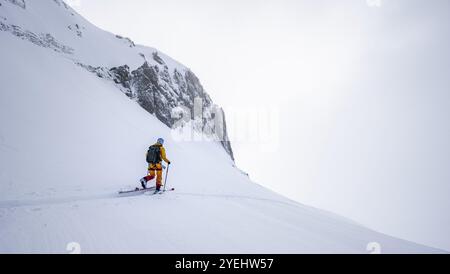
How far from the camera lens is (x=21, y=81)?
36.4 feet

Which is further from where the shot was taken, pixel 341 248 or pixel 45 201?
pixel 45 201

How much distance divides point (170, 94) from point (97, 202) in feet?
109

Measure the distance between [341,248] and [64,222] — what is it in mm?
6148

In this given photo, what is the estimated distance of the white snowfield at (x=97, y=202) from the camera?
410 cm

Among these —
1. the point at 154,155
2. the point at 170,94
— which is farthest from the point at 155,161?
the point at 170,94

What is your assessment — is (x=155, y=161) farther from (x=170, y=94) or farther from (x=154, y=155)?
(x=170, y=94)

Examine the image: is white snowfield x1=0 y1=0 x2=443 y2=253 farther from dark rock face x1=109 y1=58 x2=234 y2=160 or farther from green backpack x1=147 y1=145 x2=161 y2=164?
dark rock face x1=109 y1=58 x2=234 y2=160

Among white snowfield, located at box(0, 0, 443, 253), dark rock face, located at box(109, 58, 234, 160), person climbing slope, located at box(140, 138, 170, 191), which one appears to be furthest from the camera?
dark rock face, located at box(109, 58, 234, 160)

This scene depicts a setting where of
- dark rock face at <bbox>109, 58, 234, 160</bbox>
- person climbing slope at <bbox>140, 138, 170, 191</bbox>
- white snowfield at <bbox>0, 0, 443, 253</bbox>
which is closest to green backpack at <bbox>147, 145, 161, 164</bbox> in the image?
person climbing slope at <bbox>140, 138, 170, 191</bbox>

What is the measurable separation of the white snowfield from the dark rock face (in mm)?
15058

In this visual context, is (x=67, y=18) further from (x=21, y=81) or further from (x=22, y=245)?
(x=22, y=245)

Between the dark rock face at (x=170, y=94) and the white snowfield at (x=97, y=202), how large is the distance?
15058 millimetres

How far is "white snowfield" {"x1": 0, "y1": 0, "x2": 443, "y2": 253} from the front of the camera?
4.10 metres
